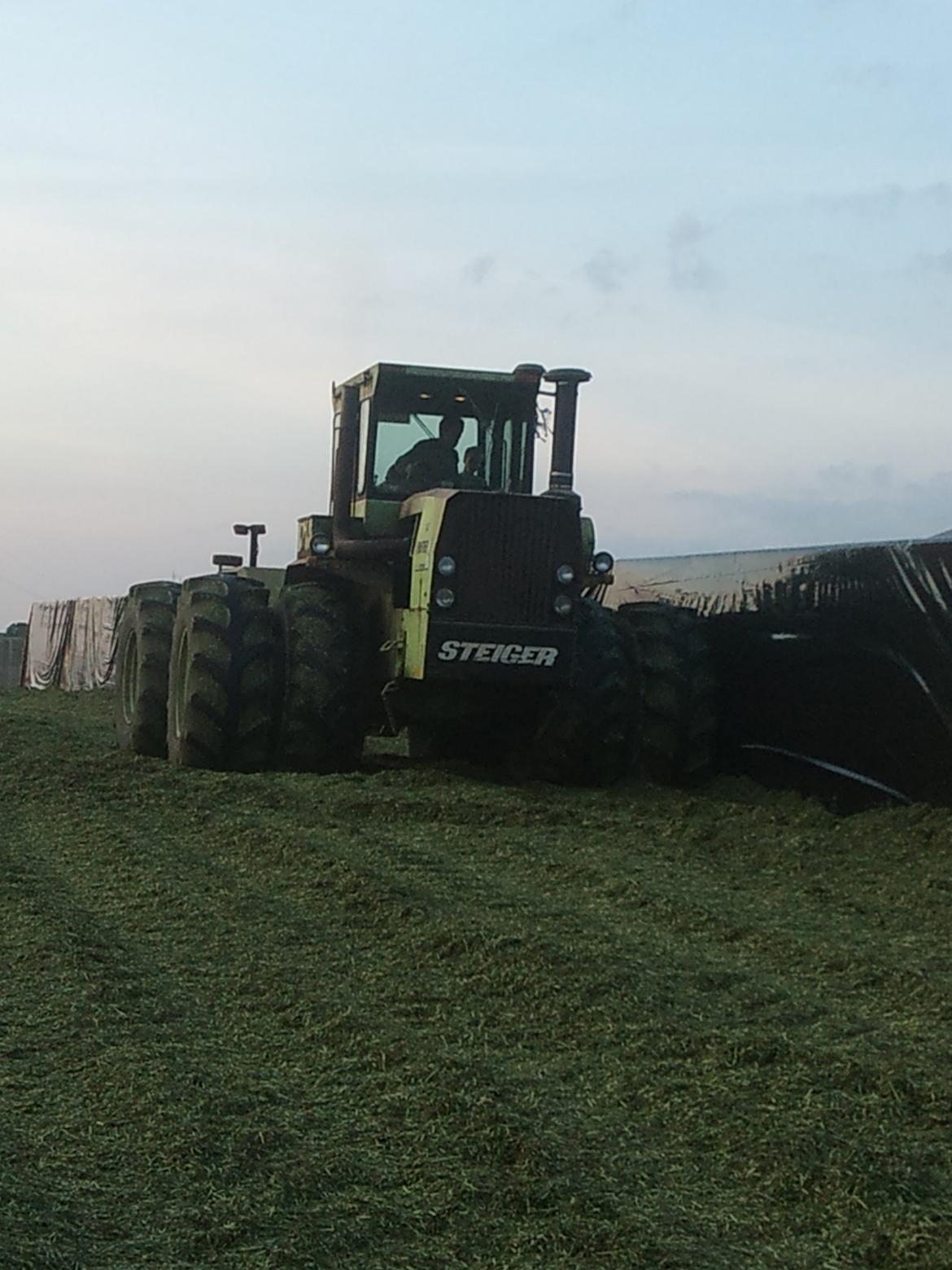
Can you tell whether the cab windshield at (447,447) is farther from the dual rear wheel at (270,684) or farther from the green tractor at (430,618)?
the dual rear wheel at (270,684)

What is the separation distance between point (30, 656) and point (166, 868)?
23197 mm

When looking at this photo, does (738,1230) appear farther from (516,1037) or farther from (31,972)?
(31,972)

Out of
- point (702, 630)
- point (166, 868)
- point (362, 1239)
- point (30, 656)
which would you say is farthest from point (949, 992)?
point (30, 656)

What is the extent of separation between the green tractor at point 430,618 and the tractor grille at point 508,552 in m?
0.01

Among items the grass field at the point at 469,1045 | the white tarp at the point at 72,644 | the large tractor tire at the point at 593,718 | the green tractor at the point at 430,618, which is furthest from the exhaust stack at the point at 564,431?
the white tarp at the point at 72,644

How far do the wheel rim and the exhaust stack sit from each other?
3501 mm

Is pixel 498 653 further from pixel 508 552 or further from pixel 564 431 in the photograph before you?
pixel 564 431

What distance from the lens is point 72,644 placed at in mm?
26297

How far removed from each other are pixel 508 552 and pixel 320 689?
1.46 m

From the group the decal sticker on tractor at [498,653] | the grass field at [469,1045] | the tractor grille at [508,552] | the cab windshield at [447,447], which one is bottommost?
the grass field at [469,1045]

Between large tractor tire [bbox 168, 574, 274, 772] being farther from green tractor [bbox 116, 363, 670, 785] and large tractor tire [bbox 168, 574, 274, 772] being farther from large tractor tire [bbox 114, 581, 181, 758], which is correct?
large tractor tire [bbox 114, 581, 181, 758]

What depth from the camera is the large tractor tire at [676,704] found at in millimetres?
10594

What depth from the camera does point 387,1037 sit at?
4.81 meters

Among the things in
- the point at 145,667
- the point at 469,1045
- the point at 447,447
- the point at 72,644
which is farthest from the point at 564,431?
the point at 72,644
